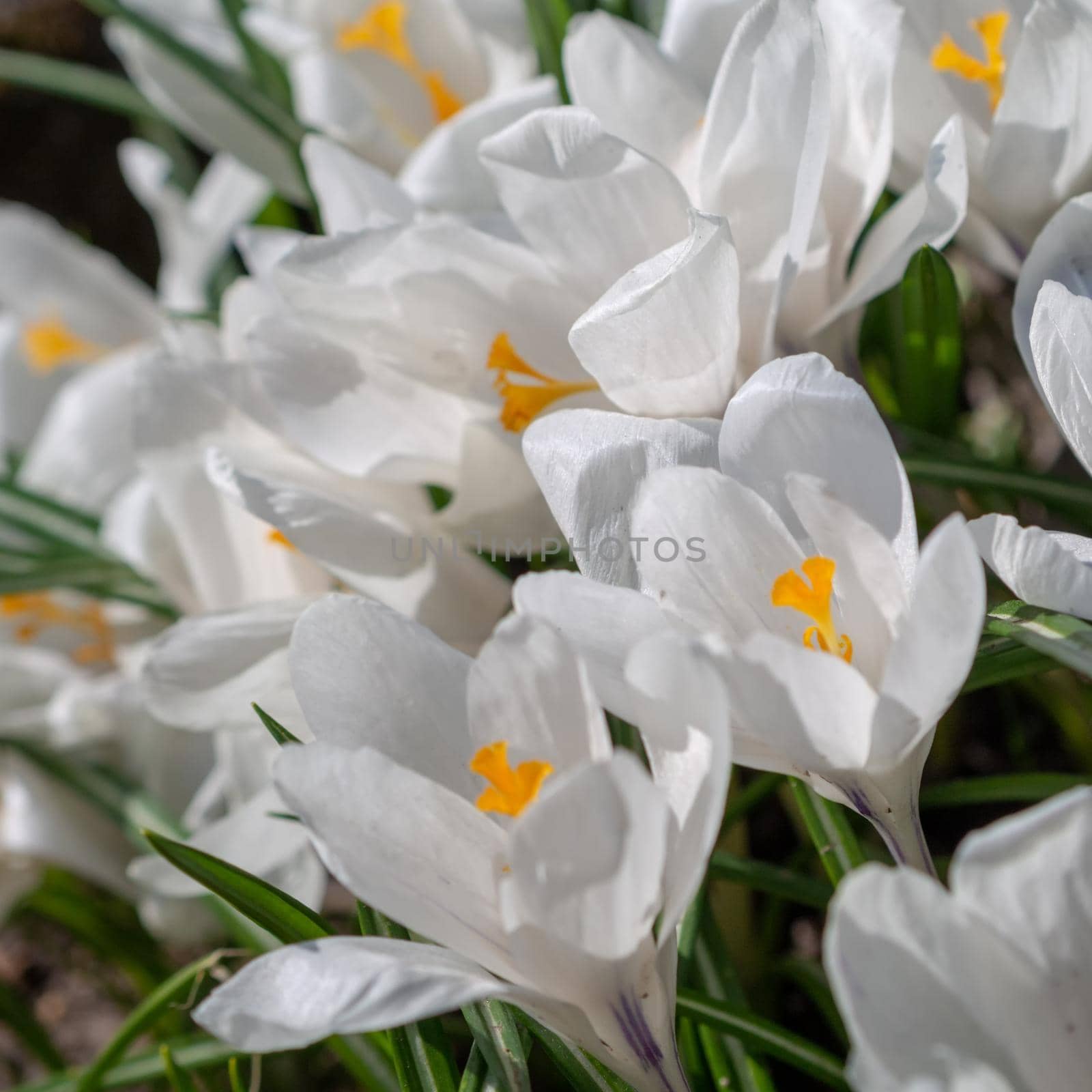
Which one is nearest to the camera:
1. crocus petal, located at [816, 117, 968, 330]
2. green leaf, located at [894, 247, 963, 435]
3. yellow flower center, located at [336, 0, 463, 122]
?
crocus petal, located at [816, 117, 968, 330]

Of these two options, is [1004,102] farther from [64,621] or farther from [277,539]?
[64,621]

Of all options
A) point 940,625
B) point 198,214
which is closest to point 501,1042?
point 940,625

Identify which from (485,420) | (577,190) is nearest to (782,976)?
(485,420)

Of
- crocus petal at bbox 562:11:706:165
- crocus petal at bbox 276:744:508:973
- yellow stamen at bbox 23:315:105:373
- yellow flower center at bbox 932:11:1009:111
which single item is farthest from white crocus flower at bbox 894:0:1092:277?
yellow stamen at bbox 23:315:105:373

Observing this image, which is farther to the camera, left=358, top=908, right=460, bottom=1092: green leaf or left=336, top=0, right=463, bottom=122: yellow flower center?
left=336, top=0, right=463, bottom=122: yellow flower center

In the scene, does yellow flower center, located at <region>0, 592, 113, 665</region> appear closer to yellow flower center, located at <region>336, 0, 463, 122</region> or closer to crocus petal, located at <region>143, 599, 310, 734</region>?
crocus petal, located at <region>143, 599, 310, 734</region>
